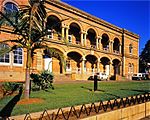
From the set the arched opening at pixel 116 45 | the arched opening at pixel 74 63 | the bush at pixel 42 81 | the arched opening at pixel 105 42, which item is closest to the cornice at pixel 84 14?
the arched opening at pixel 116 45

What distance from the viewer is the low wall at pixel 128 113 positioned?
9.23 meters

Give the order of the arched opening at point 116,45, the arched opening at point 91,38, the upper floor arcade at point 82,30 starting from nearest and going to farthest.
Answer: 1. the upper floor arcade at point 82,30
2. the arched opening at point 91,38
3. the arched opening at point 116,45

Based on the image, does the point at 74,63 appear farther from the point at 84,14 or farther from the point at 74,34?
the point at 84,14

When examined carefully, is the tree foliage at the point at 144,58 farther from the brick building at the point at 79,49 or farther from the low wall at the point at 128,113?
the low wall at the point at 128,113

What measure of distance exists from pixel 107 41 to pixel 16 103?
35.1m

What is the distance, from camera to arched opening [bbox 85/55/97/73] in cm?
4112

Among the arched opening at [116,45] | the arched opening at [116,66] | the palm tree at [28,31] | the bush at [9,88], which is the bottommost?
the bush at [9,88]

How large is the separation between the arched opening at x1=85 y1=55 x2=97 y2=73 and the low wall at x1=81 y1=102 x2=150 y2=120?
28.0 m

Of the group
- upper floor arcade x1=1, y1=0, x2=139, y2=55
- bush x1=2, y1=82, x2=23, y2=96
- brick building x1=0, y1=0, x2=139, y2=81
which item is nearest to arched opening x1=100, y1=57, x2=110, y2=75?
brick building x1=0, y1=0, x2=139, y2=81

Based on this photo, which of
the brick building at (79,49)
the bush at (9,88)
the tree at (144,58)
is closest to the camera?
the bush at (9,88)

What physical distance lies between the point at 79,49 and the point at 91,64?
686cm

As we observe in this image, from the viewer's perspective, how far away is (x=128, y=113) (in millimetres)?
11039

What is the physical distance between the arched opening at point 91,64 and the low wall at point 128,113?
91.9 feet

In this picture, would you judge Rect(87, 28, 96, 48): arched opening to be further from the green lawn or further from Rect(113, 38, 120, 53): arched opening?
the green lawn
